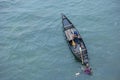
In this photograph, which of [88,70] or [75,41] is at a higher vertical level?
[75,41]

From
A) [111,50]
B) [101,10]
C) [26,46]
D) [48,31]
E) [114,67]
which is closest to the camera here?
[114,67]

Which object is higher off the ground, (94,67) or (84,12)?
(84,12)

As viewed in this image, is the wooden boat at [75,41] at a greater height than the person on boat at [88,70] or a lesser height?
greater

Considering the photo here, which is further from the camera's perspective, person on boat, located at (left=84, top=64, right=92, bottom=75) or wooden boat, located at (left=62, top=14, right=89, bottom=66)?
wooden boat, located at (left=62, top=14, right=89, bottom=66)

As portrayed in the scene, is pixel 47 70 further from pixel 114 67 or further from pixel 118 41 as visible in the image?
pixel 118 41

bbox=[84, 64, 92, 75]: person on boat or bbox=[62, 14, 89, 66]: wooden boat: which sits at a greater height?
bbox=[62, 14, 89, 66]: wooden boat

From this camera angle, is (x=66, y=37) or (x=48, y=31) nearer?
(x=66, y=37)

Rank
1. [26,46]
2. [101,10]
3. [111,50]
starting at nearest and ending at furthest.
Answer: [111,50] → [26,46] → [101,10]

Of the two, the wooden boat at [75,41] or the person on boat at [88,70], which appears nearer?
the person on boat at [88,70]

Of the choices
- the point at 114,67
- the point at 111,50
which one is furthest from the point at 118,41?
the point at 114,67

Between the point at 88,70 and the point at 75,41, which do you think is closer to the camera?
the point at 88,70
